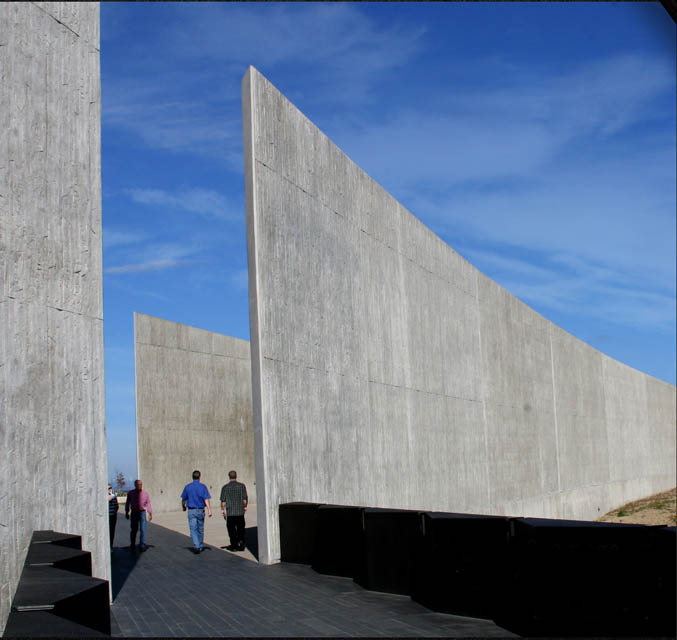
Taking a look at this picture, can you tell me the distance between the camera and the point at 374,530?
9.88 metres

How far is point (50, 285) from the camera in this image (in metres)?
8.84

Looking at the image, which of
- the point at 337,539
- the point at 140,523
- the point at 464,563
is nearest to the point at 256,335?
the point at 337,539

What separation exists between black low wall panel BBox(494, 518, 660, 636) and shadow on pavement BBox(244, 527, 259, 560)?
21.7 feet

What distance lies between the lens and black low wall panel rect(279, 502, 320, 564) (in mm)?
11641

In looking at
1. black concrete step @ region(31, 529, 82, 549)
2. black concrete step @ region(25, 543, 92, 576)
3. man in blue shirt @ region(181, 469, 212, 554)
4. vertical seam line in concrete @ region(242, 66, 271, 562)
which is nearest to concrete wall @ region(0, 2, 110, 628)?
black concrete step @ region(31, 529, 82, 549)

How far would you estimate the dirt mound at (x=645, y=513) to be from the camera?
30780mm

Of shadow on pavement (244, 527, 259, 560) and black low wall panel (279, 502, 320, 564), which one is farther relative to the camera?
shadow on pavement (244, 527, 259, 560)

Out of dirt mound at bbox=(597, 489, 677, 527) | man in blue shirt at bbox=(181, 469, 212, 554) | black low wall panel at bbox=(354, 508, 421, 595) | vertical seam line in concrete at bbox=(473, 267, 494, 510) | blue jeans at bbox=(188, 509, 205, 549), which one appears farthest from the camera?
dirt mound at bbox=(597, 489, 677, 527)

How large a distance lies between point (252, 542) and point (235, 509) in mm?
1763

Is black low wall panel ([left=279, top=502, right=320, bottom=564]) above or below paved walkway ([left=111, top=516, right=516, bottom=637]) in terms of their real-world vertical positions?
above

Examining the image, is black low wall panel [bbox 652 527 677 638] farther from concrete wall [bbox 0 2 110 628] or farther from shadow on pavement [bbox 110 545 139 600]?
shadow on pavement [bbox 110 545 139 600]

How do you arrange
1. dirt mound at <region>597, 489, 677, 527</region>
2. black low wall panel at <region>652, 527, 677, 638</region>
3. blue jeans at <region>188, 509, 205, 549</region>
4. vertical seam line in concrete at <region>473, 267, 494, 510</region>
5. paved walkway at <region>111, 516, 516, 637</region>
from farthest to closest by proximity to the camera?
1. dirt mound at <region>597, 489, 677, 527</region>
2. vertical seam line in concrete at <region>473, 267, 494, 510</region>
3. blue jeans at <region>188, 509, 205, 549</region>
4. paved walkway at <region>111, 516, 516, 637</region>
5. black low wall panel at <region>652, 527, 677, 638</region>

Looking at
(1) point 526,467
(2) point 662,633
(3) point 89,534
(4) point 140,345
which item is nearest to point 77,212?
(3) point 89,534

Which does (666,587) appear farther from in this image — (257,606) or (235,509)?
(235,509)
